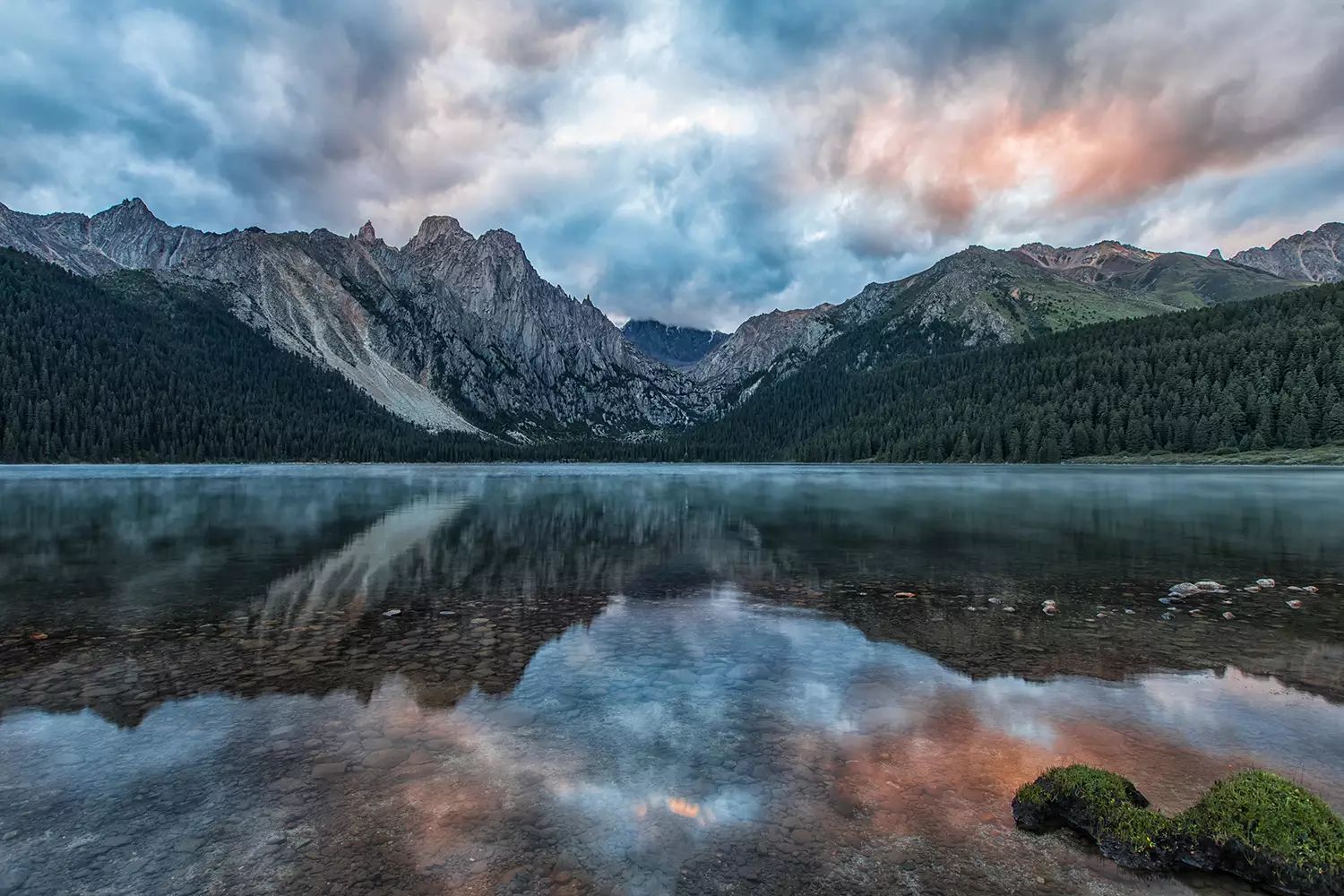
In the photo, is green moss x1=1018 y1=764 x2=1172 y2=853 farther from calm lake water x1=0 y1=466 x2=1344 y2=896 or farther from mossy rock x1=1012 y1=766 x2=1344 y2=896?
calm lake water x1=0 y1=466 x2=1344 y2=896

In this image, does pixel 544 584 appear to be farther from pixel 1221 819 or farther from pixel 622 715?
pixel 1221 819

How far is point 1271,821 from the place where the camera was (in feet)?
29.6

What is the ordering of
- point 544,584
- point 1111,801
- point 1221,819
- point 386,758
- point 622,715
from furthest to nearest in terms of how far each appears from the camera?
point 544,584, point 622,715, point 386,758, point 1111,801, point 1221,819

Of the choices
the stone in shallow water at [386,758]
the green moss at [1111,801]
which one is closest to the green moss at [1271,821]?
the green moss at [1111,801]

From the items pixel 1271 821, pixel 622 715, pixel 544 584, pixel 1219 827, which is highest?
pixel 1271 821

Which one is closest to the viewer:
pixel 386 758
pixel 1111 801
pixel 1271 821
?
pixel 1271 821

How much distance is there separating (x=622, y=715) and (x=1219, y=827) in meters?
10.2

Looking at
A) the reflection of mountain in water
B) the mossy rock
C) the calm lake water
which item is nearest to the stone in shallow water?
the calm lake water

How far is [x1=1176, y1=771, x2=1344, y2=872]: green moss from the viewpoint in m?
8.56

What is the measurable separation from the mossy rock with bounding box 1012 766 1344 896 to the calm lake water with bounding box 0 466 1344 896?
336 millimetres

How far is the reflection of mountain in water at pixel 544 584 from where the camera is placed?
58.1ft

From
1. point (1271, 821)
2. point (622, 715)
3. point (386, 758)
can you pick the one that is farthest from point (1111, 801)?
point (386, 758)

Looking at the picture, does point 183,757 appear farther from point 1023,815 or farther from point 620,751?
point 1023,815

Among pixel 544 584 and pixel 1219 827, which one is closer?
pixel 1219 827
